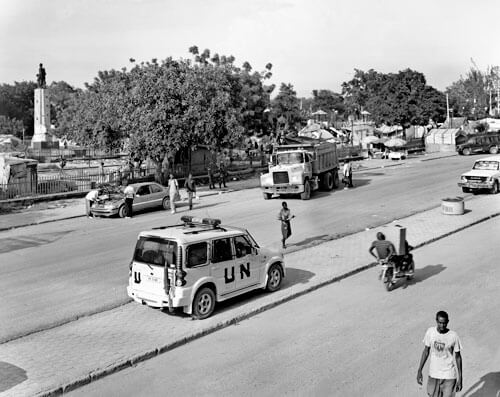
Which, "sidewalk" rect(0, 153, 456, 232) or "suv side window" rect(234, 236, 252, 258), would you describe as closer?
"suv side window" rect(234, 236, 252, 258)

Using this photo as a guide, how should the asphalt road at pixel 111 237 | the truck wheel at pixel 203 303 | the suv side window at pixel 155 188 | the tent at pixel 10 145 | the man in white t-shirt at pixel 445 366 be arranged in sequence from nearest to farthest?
the man in white t-shirt at pixel 445 366, the truck wheel at pixel 203 303, the asphalt road at pixel 111 237, the suv side window at pixel 155 188, the tent at pixel 10 145

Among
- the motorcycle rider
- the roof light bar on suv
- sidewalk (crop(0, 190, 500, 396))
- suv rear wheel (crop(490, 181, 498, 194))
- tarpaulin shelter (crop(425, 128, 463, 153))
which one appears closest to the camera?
sidewalk (crop(0, 190, 500, 396))

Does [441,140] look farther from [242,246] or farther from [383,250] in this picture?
[242,246]

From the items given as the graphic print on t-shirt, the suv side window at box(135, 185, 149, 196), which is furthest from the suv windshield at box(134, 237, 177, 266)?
the suv side window at box(135, 185, 149, 196)

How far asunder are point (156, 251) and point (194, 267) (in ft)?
2.75

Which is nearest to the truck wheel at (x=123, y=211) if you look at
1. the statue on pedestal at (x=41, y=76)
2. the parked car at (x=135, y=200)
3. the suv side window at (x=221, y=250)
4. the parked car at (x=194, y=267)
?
the parked car at (x=135, y=200)

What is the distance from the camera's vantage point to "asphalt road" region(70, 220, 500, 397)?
8.18 metres

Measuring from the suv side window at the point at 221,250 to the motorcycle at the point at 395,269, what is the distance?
371cm

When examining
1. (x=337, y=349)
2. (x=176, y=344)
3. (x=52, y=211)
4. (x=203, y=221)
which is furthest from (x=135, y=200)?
(x=337, y=349)

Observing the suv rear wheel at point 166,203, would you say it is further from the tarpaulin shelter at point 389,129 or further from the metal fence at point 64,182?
the tarpaulin shelter at point 389,129

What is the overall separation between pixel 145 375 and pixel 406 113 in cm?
6616

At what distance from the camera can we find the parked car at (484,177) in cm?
2859

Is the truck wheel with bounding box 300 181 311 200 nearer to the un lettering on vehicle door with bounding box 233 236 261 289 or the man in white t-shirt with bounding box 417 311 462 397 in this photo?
the un lettering on vehicle door with bounding box 233 236 261 289

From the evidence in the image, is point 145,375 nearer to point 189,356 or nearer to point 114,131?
point 189,356
